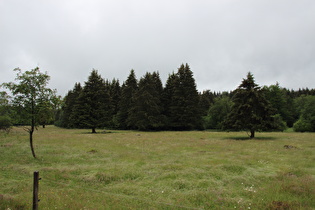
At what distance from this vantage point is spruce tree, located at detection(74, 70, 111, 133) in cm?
4439

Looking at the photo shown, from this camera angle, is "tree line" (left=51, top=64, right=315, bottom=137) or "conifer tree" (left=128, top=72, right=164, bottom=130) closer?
"tree line" (left=51, top=64, right=315, bottom=137)

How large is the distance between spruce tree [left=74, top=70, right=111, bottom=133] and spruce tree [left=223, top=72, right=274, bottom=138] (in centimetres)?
2876

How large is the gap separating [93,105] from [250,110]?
34841 mm

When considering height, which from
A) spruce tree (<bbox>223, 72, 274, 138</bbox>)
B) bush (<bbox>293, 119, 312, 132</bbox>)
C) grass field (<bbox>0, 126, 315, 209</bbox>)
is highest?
spruce tree (<bbox>223, 72, 274, 138</bbox>)

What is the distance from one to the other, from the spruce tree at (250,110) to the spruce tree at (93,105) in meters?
28.8

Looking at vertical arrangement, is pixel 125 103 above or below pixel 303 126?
above

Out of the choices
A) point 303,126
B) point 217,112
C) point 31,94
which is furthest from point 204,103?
point 31,94

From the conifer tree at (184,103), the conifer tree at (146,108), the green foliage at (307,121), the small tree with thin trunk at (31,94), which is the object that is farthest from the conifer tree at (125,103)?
the green foliage at (307,121)

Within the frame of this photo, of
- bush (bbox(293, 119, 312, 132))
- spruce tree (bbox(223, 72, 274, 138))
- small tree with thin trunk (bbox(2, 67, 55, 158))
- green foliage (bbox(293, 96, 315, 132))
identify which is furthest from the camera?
green foliage (bbox(293, 96, 315, 132))

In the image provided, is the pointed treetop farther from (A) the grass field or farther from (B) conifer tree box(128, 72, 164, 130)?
(B) conifer tree box(128, 72, 164, 130)

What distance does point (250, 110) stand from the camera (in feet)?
97.7

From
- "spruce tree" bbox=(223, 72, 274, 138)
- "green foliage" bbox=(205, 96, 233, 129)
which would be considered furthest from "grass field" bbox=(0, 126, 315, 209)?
"green foliage" bbox=(205, 96, 233, 129)

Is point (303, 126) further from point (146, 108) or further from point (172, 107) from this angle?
point (146, 108)

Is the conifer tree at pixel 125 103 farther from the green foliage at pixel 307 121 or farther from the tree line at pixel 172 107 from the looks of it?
the green foliage at pixel 307 121
